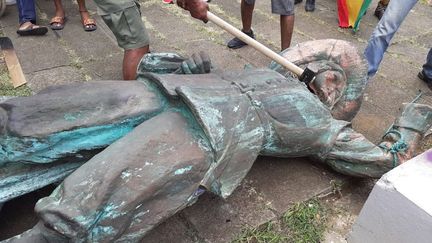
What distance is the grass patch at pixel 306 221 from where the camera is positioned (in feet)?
7.32

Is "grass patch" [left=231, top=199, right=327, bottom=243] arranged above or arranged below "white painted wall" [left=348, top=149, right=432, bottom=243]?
below

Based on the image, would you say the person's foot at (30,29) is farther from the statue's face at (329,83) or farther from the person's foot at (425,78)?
the person's foot at (425,78)

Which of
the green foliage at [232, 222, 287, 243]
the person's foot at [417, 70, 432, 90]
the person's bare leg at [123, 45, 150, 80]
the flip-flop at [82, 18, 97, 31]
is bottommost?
the person's foot at [417, 70, 432, 90]

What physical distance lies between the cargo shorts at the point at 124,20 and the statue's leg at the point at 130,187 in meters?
1.24

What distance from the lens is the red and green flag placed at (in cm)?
456

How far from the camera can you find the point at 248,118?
6.98 feet

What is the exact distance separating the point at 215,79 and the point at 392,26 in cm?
201

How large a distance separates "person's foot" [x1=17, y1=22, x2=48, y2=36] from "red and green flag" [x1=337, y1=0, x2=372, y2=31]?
10.1 ft

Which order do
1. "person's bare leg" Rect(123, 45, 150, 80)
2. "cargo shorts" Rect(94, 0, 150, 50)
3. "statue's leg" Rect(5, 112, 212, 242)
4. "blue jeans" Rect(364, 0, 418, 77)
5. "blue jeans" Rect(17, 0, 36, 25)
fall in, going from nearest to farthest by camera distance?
"statue's leg" Rect(5, 112, 212, 242)
"cargo shorts" Rect(94, 0, 150, 50)
"person's bare leg" Rect(123, 45, 150, 80)
"blue jeans" Rect(364, 0, 418, 77)
"blue jeans" Rect(17, 0, 36, 25)

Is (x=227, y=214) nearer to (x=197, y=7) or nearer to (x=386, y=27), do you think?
(x=197, y=7)

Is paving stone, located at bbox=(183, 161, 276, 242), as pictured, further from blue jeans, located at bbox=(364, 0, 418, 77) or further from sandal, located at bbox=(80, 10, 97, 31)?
sandal, located at bbox=(80, 10, 97, 31)

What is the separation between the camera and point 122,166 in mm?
1733


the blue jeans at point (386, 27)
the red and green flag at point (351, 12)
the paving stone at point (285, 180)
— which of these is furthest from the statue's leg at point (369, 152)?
the red and green flag at point (351, 12)

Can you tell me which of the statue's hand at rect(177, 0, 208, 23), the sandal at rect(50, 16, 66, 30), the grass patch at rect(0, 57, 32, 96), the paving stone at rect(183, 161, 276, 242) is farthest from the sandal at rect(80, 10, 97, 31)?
the paving stone at rect(183, 161, 276, 242)
